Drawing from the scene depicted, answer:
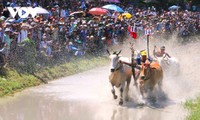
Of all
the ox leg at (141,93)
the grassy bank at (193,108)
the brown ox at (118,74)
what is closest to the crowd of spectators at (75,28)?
the brown ox at (118,74)

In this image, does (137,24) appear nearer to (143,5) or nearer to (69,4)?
(69,4)

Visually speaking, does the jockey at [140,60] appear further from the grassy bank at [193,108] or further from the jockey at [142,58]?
the grassy bank at [193,108]

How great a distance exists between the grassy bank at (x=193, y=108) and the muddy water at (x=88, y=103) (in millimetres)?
237

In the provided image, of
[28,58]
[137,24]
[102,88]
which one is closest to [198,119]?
[102,88]

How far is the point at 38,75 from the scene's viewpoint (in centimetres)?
1964

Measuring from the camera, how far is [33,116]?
1407 cm

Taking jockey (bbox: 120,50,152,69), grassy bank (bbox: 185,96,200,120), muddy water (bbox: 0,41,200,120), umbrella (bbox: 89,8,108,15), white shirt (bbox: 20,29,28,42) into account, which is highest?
umbrella (bbox: 89,8,108,15)

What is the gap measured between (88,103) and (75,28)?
916 centimetres

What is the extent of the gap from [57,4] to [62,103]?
13609 mm

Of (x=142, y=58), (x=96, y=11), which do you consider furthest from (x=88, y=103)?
(x=96, y=11)

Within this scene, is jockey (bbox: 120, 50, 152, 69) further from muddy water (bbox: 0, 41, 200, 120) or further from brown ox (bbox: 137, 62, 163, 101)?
muddy water (bbox: 0, 41, 200, 120)

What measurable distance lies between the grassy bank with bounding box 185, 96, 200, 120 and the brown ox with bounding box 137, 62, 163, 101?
143 cm

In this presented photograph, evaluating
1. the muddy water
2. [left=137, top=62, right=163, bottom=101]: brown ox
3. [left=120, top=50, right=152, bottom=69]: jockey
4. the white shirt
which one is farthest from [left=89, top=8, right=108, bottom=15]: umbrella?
[left=137, top=62, right=163, bottom=101]: brown ox

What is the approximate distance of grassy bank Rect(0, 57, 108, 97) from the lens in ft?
56.7
